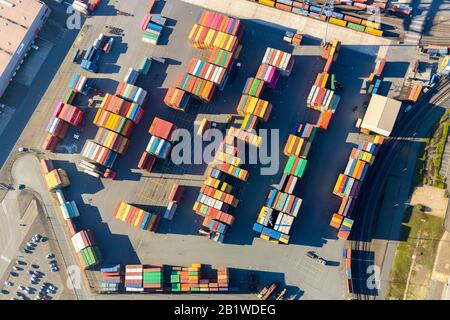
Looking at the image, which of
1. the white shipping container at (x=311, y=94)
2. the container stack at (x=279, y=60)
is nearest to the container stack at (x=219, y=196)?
the white shipping container at (x=311, y=94)

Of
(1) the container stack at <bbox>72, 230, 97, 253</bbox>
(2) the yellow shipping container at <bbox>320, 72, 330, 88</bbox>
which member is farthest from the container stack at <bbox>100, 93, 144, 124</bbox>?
(2) the yellow shipping container at <bbox>320, 72, 330, 88</bbox>

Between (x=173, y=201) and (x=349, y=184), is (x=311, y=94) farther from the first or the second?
(x=173, y=201)

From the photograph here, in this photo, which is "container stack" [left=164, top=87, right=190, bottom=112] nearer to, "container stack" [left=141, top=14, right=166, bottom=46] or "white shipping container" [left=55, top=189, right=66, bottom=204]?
"container stack" [left=141, top=14, right=166, bottom=46]

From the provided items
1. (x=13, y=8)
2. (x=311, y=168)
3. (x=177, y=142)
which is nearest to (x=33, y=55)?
(x=13, y=8)

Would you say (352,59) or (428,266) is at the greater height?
(352,59)

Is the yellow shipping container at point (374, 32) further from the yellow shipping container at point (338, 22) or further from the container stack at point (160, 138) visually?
the container stack at point (160, 138)

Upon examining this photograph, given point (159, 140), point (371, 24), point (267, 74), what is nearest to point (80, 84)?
point (159, 140)
